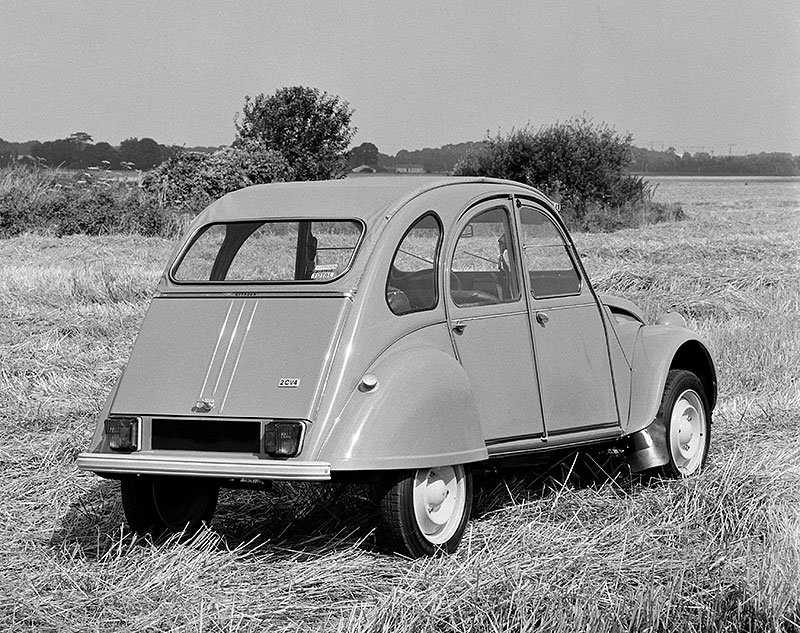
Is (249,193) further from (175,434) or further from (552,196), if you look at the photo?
(552,196)

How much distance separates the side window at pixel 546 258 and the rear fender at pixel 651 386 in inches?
25.8

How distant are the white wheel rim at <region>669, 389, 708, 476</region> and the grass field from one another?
7.3 inches

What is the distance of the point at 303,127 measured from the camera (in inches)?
1852

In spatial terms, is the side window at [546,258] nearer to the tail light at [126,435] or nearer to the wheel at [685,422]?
the wheel at [685,422]

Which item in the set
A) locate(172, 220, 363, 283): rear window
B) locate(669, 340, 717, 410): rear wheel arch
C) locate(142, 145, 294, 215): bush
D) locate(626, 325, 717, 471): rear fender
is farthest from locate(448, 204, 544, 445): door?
locate(142, 145, 294, 215): bush

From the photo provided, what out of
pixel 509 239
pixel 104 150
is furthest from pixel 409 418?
pixel 104 150

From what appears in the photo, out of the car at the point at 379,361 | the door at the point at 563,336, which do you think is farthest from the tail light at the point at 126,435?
the door at the point at 563,336

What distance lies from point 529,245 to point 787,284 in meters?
9.06

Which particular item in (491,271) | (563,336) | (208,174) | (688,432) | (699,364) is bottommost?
(688,432)

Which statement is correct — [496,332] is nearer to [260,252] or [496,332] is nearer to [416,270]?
[416,270]

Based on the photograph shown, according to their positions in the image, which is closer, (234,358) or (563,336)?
(234,358)

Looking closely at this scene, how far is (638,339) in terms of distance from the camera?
7.14 m

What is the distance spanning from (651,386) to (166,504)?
2.84 metres

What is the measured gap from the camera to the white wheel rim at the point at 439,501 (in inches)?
214
